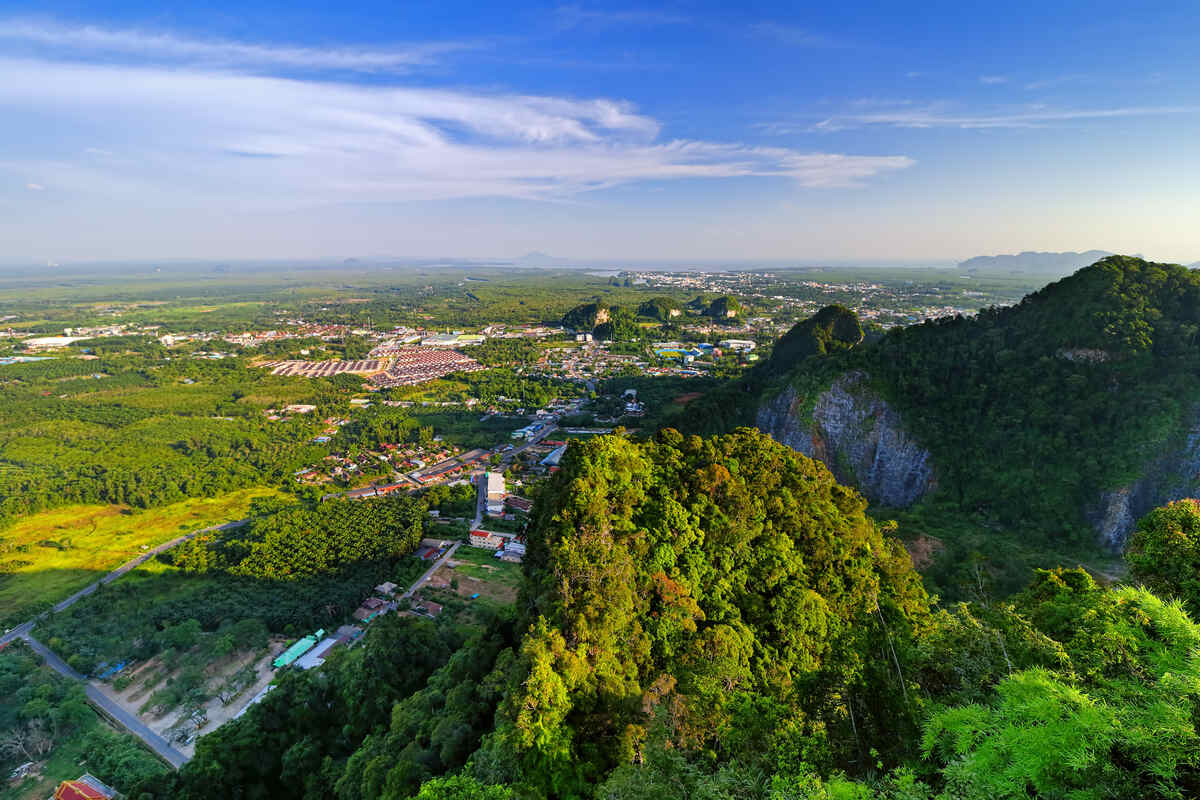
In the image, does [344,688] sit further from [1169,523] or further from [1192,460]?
[1192,460]

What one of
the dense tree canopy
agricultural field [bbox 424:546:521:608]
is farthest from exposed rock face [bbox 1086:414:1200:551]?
agricultural field [bbox 424:546:521:608]

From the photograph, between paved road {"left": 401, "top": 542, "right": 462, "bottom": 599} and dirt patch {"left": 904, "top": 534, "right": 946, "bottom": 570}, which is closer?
dirt patch {"left": 904, "top": 534, "right": 946, "bottom": 570}

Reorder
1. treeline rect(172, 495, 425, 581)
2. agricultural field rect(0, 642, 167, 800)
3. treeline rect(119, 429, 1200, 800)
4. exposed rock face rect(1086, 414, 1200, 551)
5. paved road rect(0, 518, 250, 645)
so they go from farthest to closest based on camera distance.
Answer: treeline rect(172, 495, 425, 581) → paved road rect(0, 518, 250, 645) → exposed rock face rect(1086, 414, 1200, 551) → agricultural field rect(0, 642, 167, 800) → treeline rect(119, 429, 1200, 800)

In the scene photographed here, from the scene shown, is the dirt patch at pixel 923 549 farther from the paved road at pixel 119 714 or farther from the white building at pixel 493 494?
the paved road at pixel 119 714

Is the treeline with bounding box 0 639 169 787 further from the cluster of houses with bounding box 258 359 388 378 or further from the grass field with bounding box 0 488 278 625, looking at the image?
the cluster of houses with bounding box 258 359 388 378

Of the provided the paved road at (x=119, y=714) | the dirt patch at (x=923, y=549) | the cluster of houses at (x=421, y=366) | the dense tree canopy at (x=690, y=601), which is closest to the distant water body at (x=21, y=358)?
the cluster of houses at (x=421, y=366)

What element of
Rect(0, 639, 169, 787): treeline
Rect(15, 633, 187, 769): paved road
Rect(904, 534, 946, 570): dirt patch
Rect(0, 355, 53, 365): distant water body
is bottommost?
Rect(15, 633, 187, 769): paved road
